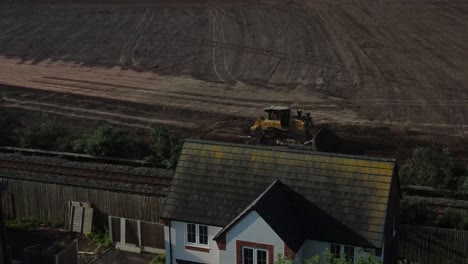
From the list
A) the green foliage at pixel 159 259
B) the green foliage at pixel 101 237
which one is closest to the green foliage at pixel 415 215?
the green foliage at pixel 159 259

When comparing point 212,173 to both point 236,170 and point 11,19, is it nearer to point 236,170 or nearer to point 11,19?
point 236,170

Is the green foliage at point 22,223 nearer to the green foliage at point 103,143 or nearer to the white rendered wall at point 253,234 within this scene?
the green foliage at point 103,143

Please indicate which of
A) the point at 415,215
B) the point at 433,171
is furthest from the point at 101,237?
the point at 433,171

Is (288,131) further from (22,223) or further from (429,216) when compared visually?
(22,223)

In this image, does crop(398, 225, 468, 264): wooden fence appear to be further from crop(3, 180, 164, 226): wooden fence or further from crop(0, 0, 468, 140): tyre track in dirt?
crop(0, 0, 468, 140): tyre track in dirt

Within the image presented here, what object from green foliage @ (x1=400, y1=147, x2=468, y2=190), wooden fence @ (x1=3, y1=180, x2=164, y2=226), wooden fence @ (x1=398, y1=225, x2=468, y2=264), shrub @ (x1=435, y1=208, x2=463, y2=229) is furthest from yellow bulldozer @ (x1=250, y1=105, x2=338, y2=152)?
wooden fence @ (x1=398, y1=225, x2=468, y2=264)
